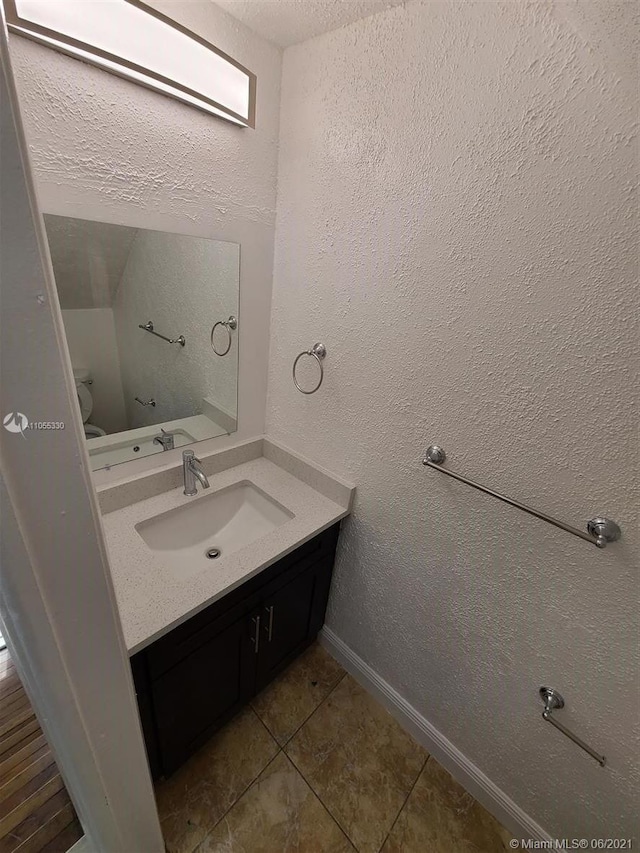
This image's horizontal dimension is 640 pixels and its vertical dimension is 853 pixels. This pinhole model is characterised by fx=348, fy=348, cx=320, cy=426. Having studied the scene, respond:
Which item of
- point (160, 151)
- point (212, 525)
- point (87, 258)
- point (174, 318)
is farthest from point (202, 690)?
point (160, 151)

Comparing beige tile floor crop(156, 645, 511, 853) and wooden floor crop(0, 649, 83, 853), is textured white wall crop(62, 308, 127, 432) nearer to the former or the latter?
wooden floor crop(0, 649, 83, 853)

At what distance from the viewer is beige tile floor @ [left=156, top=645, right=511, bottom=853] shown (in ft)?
3.44

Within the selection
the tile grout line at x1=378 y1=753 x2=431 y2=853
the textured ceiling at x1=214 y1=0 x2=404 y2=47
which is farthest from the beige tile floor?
the textured ceiling at x1=214 y1=0 x2=404 y2=47

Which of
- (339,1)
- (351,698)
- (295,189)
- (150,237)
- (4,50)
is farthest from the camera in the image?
(351,698)


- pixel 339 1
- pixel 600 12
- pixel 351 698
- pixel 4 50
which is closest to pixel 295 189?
pixel 339 1

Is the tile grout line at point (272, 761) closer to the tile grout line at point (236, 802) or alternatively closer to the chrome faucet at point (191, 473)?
the tile grout line at point (236, 802)

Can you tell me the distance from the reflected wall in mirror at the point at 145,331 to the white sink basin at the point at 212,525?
0.24 metres

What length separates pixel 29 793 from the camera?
3.50 ft

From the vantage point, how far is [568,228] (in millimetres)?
691

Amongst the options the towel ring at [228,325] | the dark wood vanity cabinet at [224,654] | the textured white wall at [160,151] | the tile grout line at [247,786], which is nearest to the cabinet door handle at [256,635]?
the dark wood vanity cabinet at [224,654]

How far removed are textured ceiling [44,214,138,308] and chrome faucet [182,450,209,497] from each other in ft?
1.76

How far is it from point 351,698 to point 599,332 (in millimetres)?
1533

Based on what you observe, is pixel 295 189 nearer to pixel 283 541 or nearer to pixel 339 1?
pixel 339 1

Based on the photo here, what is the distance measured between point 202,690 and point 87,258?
130 cm
